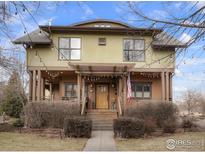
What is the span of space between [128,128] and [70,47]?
1031 centimetres

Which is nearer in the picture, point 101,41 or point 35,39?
point 35,39

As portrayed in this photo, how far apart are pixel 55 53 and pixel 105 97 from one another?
548 cm

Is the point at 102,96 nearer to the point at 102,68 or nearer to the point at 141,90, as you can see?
the point at 141,90

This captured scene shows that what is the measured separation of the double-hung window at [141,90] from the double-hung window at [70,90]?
14.5 feet

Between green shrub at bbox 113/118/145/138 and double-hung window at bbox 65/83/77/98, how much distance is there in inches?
435

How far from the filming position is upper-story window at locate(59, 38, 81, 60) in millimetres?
26250

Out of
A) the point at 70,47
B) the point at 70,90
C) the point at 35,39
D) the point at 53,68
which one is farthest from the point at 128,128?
the point at 70,90

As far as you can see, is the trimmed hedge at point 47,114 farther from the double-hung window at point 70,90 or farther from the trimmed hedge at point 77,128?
the double-hung window at point 70,90

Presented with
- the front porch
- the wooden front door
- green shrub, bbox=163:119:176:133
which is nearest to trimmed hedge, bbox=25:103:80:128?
the front porch

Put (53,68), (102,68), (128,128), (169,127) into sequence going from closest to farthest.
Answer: (128,128) → (169,127) → (102,68) → (53,68)

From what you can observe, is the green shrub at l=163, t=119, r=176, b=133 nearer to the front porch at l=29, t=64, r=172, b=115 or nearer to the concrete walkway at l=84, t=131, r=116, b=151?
the concrete walkway at l=84, t=131, r=116, b=151

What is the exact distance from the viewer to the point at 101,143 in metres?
15.9

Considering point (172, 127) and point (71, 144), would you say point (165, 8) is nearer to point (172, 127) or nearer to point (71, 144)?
point (71, 144)

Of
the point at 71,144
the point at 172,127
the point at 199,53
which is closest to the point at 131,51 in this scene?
the point at 172,127
